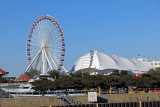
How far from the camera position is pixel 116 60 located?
168 m

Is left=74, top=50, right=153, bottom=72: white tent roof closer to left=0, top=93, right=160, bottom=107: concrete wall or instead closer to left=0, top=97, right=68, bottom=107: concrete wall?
left=0, top=93, right=160, bottom=107: concrete wall

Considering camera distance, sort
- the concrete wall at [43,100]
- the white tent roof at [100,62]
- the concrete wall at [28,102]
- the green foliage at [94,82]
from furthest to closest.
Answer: the white tent roof at [100,62] → the green foliage at [94,82] → the concrete wall at [43,100] → the concrete wall at [28,102]

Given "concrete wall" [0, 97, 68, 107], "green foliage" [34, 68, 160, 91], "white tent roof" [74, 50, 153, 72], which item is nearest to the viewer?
"concrete wall" [0, 97, 68, 107]

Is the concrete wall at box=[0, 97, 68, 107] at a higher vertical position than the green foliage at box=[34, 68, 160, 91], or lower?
lower

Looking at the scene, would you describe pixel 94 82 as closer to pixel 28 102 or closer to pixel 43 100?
pixel 43 100

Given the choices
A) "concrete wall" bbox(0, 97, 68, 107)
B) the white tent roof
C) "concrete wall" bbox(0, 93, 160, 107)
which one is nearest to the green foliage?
"concrete wall" bbox(0, 93, 160, 107)

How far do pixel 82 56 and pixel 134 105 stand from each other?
130086 mm

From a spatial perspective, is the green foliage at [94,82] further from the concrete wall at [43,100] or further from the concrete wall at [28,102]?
the concrete wall at [28,102]

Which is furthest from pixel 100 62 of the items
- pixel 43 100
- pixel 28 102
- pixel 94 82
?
pixel 28 102

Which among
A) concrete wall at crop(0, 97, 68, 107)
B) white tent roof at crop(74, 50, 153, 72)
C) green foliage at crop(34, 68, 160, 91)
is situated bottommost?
concrete wall at crop(0, 97, 68, 107)

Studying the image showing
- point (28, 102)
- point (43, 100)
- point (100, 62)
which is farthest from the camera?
point (100, 62)

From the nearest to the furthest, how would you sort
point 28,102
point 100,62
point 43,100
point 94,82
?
point 28,102
point 43,100
point 94,82
point 100,62

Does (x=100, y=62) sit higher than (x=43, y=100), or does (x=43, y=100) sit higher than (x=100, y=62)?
(x=100, y=62)

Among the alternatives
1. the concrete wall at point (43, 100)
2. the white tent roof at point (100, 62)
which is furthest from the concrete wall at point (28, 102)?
the white tent roof at point (100, 62)
